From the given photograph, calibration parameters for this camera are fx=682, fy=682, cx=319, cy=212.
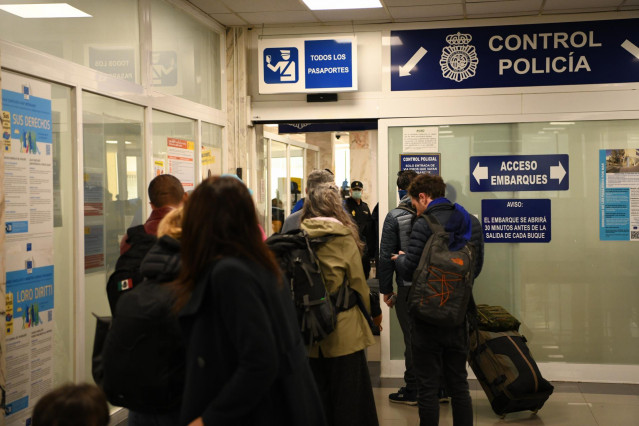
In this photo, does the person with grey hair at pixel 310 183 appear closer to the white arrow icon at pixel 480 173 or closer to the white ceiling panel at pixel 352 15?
the white ceiling panel at pixel 352 15

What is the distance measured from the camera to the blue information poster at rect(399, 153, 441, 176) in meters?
6.18

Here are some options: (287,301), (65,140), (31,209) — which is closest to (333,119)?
(65,140)

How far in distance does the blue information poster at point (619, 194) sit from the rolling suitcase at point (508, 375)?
65.9 inches

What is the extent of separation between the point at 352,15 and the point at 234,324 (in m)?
4.64

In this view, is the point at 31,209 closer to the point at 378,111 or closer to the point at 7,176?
the point at 7,176

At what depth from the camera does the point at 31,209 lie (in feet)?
12.0

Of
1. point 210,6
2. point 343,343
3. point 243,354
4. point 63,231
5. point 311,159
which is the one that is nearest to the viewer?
point 243,354

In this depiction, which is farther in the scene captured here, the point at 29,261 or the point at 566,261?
the point at 566,261

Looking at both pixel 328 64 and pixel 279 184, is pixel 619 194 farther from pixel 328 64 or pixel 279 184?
pixel 279 184

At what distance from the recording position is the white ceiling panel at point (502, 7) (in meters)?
5.61

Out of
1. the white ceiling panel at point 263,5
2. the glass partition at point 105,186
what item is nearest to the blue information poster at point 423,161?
the white ceiling panel at point 263,5

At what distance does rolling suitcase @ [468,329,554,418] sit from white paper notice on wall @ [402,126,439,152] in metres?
1.93

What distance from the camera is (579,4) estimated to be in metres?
5.68

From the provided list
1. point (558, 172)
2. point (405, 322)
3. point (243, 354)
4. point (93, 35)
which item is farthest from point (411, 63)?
point (243, 354)
